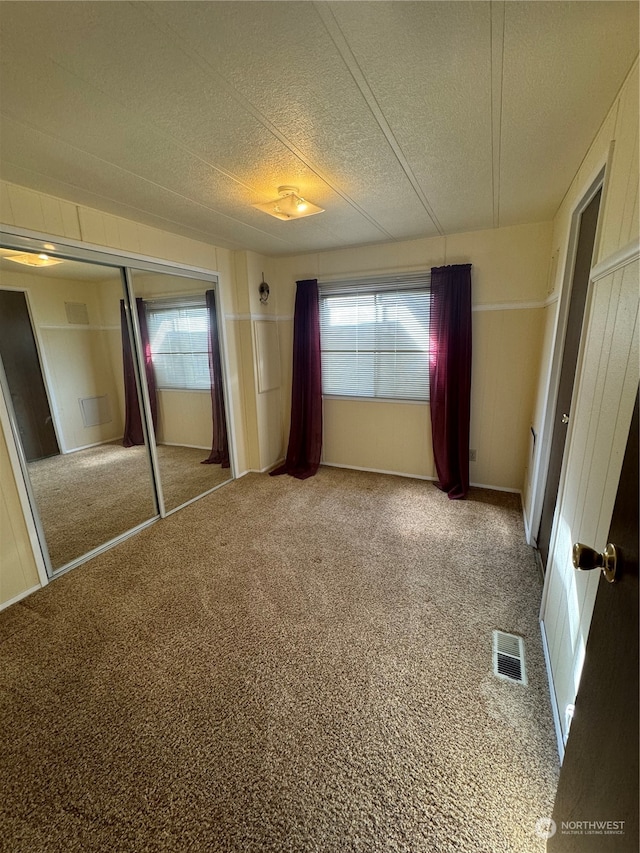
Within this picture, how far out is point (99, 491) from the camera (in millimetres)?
3119

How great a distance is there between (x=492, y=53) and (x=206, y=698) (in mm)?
2621

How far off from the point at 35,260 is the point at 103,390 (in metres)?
1.14

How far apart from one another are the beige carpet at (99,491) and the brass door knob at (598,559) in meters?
2.90

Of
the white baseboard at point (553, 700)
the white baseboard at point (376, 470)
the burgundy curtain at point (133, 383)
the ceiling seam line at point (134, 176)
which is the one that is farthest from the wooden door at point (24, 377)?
the white baseboard at point (553, 700)

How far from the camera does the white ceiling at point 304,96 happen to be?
37.4 inches

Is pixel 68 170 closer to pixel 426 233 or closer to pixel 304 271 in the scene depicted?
pixel 304 271

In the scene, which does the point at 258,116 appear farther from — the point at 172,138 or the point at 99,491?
the point at 99,491

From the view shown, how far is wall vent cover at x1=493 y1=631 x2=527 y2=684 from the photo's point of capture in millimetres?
1529

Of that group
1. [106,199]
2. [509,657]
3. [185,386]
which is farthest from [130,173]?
[509,657]

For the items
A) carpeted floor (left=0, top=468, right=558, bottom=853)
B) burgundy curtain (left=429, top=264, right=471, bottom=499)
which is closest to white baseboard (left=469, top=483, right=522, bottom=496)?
burgundy curtain (left=429, top=264, right=471, bottom=499)

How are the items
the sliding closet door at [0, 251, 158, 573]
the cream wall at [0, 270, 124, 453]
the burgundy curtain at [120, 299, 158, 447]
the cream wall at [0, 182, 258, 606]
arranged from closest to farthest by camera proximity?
the cream wall at [0, 182, 258, 606], the sliding closet door at [0, 251, 158, 573], the cream wall at [0, 270, 124, 453], the burgundy curtain at [120, 299, 158, 447]

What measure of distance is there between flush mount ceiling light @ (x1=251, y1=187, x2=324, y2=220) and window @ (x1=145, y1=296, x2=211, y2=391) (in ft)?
4.87

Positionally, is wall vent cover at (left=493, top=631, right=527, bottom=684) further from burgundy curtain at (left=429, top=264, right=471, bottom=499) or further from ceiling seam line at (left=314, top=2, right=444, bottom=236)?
ceiling seam line at (left=314, top=2, right=444, bottom=236)

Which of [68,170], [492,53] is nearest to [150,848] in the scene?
[492,53]
